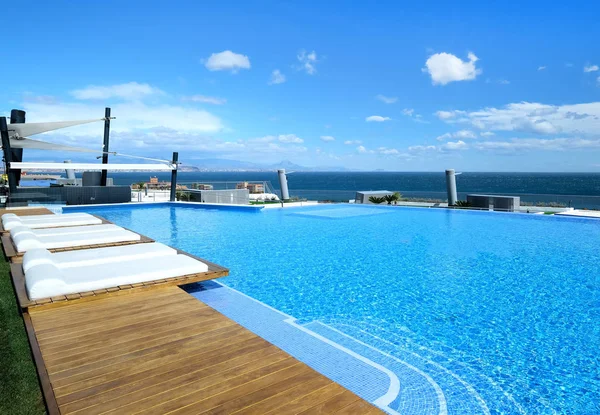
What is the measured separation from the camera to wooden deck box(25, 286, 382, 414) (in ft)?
7.47

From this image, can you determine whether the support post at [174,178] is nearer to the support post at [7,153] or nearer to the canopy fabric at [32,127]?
the canopy fabric at [32,127]

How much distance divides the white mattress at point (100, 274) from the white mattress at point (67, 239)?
2045 millimetres

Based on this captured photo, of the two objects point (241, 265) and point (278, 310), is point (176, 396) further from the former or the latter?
point (241, 265)

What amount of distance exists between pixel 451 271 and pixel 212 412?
6.18 metres

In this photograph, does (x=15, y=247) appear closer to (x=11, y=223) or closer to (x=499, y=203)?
(x=11, y=223)

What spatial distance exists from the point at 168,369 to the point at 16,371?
137cm

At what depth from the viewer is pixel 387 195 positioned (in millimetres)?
19062

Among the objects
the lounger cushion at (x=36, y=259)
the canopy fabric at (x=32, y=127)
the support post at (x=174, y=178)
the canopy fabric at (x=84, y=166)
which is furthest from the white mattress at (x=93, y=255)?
the support post at (x=174, y=178)

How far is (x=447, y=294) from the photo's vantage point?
5.99m

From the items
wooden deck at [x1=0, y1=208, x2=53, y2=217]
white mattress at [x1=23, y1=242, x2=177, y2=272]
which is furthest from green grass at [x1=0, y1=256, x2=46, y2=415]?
wooden deck at [x1=0, y1=208, x2=53, y2=217]

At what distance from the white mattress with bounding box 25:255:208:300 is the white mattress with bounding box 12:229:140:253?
205 cm

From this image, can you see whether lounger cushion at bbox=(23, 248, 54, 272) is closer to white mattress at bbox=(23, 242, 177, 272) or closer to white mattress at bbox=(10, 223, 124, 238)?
white mattress at bbox=(23, 242, 177, 272)

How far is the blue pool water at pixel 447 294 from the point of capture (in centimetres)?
352

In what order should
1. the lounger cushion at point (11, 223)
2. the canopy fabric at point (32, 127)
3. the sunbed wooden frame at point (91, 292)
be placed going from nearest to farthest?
the sunbed wooden frame at point (91, 292) → the lounger cushion at point (11, 223) → the canopy fabric at point (32, 127)
